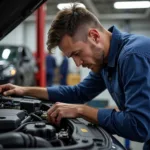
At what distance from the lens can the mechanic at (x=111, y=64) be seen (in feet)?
4.32

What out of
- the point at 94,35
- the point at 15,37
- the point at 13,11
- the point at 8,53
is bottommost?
the point at 8,53

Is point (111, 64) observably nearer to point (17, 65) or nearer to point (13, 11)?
point (13, 11)

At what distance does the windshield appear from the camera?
18.6 ft

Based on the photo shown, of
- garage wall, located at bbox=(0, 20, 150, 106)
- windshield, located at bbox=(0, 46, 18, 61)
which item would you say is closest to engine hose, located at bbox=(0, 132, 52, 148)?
windshield, located at bbox=(0, 46, 18, 61)

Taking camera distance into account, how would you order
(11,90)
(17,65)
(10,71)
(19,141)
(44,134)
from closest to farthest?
(19,141), (44,134), (11,90), (10,71), (17,65)

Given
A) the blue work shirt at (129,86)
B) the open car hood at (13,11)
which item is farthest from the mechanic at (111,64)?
the open car hood at (13,11)

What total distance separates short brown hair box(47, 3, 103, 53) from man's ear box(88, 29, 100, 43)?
2.2 inches

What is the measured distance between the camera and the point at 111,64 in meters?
1.56

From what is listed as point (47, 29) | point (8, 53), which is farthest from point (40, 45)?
point (47, 29)

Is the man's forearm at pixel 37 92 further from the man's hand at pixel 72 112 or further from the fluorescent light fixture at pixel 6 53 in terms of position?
the fluorescent light fixture at pixel 6 53

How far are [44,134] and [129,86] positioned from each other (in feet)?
1.50

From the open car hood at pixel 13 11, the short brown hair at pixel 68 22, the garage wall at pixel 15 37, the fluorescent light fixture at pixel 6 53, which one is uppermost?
the garage wall at pixel 15 37

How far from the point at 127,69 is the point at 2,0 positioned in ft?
2.44

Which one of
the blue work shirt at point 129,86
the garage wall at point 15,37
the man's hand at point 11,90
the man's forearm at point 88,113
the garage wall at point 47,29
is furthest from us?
the garage wall at point 15,37
